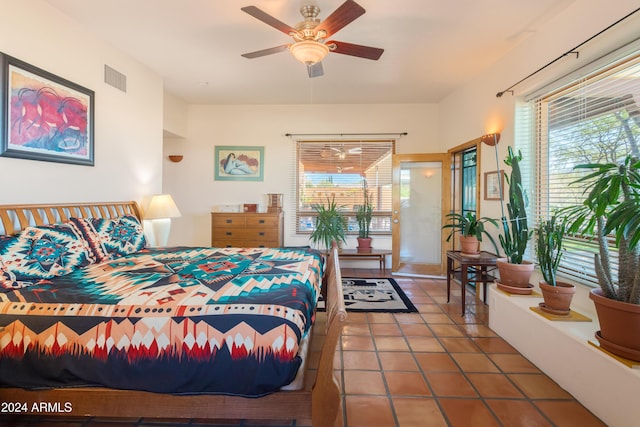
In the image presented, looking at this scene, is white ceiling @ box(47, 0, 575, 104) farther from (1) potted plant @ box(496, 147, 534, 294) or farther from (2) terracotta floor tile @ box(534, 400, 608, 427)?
(2) terracotta floor tile @ box(534, 400, 608, 427)

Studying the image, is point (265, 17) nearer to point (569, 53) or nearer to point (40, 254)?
point (40, 254)

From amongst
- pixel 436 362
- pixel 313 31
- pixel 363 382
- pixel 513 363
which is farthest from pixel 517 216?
pixel 313 31

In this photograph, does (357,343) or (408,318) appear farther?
(408,318)

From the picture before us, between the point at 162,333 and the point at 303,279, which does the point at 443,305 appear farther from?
the point at 162,333

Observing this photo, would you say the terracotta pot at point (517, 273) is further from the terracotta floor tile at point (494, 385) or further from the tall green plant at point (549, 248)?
the terracotta floor tile at point (494, 385)

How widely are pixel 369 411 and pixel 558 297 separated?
1.58 m

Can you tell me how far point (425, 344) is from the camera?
249 cm

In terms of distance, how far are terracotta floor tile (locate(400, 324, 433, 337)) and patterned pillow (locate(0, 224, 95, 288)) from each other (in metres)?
2.70

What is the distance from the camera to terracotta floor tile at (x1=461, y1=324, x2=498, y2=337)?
2.68 meters

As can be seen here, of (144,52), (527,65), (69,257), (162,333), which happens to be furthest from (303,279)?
(144,52)

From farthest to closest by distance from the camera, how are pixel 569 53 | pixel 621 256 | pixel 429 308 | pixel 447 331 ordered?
pixel 429 308
pixel 447 331
pixel 569 53
pixel 621 256

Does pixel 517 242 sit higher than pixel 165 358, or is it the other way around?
pixel 517 242

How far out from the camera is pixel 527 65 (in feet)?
9.32

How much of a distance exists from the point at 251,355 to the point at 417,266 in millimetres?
4145
